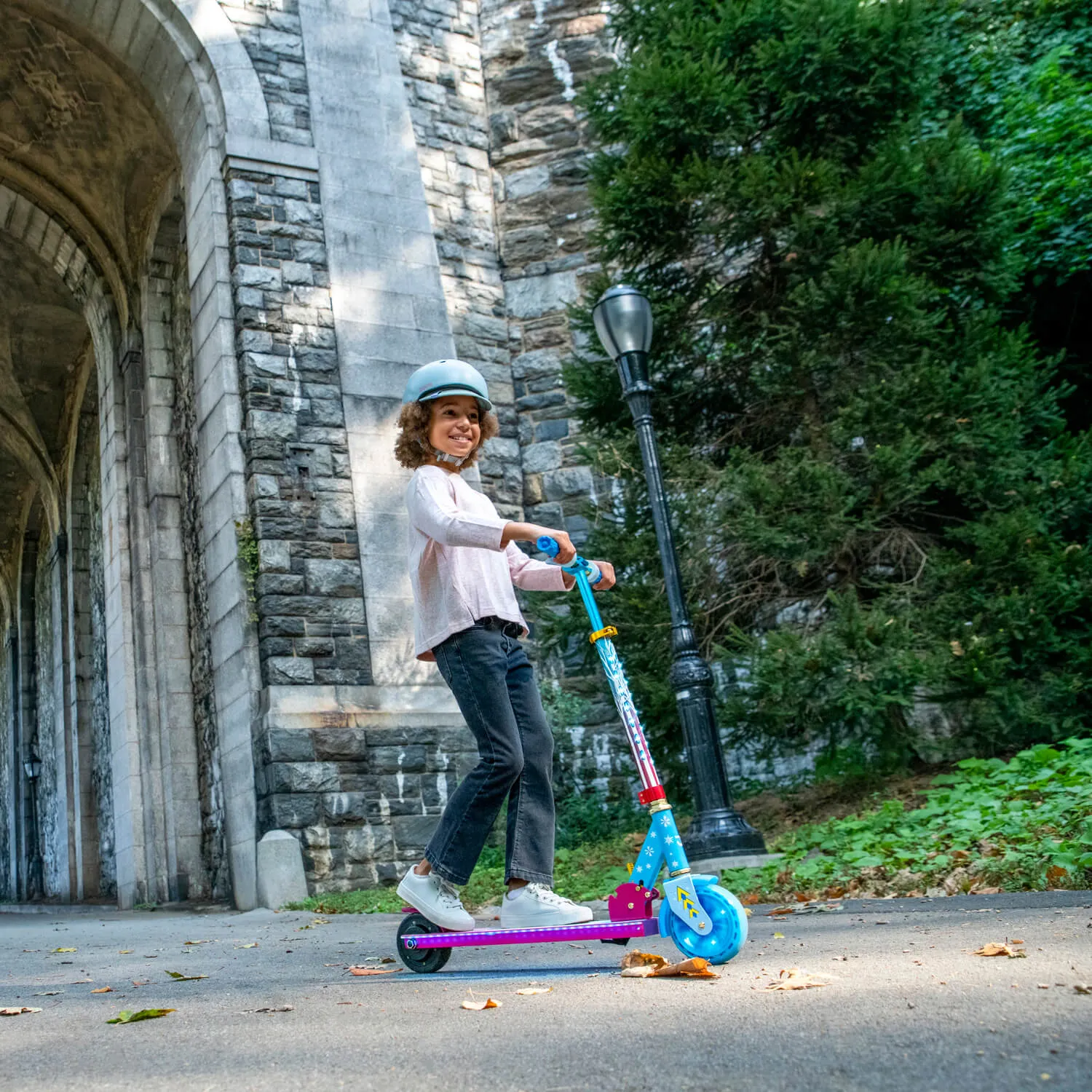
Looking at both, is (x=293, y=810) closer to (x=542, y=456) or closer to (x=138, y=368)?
(x=542, y=456)

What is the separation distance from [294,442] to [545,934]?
6702mm

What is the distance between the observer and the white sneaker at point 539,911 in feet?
11.1

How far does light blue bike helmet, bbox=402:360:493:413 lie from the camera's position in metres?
3.76

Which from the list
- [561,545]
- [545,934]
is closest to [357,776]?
[545,934]

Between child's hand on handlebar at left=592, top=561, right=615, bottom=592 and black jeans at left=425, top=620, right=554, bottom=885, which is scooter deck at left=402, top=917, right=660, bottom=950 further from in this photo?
child's hand on handlebar at left=592, top=561, right=615, bottom=592

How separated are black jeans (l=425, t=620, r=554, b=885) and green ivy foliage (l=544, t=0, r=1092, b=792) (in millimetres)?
3800

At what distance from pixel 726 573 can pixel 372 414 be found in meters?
3.10

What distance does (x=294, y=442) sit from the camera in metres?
9.40

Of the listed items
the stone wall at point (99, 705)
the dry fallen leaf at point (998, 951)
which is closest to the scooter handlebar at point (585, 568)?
the dry fallen leaf at point (998, 951)

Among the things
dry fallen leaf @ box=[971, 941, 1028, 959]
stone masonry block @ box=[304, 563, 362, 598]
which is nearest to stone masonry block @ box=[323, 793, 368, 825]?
stone masonry block @ box=[304, 563, 362, 598]

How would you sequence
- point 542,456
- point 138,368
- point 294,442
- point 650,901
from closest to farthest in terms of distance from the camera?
point 650,901 < point 294,442 < point 542,456 < point 138,368

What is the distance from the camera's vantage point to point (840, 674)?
714 centimetres

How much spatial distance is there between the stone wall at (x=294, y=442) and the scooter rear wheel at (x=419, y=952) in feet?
17.3

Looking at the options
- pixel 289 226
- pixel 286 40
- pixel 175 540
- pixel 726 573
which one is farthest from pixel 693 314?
pixel 175 540
